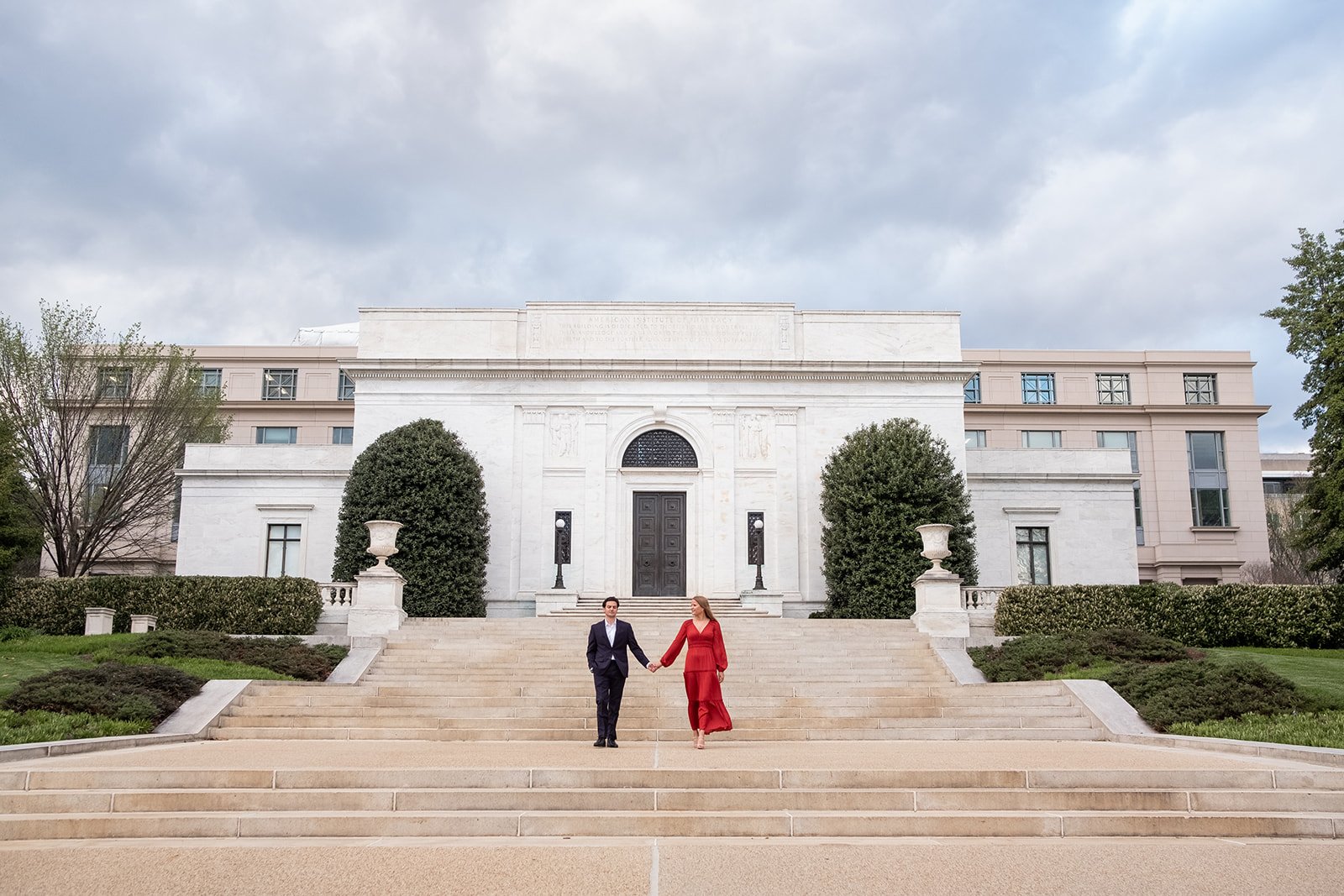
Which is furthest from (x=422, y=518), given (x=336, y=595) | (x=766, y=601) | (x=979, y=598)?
(x=979, y=598)

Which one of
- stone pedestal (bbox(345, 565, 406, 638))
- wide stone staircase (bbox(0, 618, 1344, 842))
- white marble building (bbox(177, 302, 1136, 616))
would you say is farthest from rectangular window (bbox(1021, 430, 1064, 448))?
wide stone staircase (bbox(0, 618, 1344, 842))

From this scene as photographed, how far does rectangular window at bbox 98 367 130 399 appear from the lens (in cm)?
3108

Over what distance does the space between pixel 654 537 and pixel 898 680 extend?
12612 mm

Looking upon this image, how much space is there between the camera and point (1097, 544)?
104 ft

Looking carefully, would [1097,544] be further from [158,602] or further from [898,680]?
[158,602]

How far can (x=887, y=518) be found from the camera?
2686cm

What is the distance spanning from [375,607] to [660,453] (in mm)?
11306

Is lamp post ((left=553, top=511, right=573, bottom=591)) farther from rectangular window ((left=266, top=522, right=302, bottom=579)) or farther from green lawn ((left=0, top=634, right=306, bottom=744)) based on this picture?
green lawn ((left=0, top=634, right=306, bottom=744))

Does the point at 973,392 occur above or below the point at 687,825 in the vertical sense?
above

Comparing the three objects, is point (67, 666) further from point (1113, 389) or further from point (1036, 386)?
point (1113, 389)

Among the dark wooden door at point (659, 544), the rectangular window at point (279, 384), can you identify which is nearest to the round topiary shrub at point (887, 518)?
the dark wooden door at point (659, 544)

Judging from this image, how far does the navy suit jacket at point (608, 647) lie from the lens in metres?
12.7

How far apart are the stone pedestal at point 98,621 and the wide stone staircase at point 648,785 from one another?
431 inches

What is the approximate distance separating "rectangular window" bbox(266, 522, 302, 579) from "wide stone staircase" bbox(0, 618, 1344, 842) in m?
17.3
